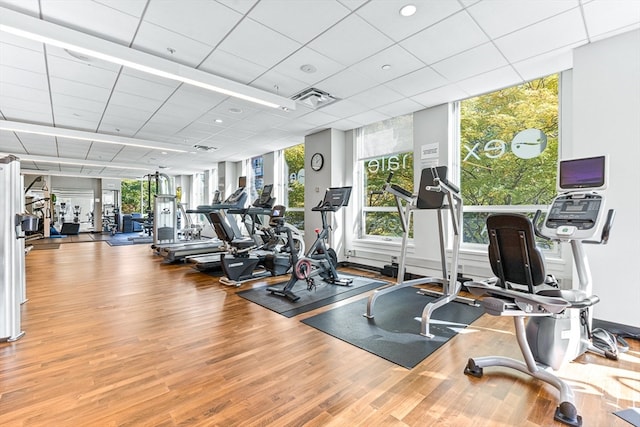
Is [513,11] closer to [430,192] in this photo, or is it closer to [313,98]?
[430,192]

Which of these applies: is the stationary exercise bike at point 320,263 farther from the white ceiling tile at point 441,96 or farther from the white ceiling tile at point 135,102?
the white ceiling tile at point 135,102

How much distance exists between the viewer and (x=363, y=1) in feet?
8.27

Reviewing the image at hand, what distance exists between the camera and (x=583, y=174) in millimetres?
2432

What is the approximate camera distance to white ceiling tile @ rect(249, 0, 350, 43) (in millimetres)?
2547

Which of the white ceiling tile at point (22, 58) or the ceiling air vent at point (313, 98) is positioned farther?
the ceiling air vent at point (313, 98)

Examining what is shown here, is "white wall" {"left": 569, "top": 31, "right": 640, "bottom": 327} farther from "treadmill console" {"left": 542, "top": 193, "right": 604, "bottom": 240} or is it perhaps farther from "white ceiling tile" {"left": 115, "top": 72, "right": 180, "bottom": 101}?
"white ceiling tile" {"left": 115, "top": 72, "right": 180, "bottom": 101}

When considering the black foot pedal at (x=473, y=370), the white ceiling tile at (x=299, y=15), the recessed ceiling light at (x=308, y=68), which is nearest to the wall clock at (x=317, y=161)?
the recessed ceiling light at (x=308, y=68)

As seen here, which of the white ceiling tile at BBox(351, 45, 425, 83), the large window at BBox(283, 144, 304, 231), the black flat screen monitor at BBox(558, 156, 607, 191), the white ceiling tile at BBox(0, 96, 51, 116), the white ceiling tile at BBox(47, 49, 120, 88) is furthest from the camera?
the large window at BBox(283, 144, 304, 231)

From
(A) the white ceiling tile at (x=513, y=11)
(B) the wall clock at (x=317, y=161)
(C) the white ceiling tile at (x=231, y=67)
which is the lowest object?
(B) the wall clock at (x=317, y=161)

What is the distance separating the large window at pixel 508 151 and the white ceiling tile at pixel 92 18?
4760 millimetres

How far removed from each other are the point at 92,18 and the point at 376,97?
364cm

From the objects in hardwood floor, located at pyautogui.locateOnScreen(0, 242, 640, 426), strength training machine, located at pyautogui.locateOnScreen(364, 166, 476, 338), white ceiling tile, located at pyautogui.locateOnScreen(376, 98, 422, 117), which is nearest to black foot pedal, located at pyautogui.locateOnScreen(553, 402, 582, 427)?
hardwood floor, located at pyautogui.locateOnScreen(0, 242, 640, 426)

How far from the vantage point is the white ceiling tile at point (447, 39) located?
Answer: 9.21ft

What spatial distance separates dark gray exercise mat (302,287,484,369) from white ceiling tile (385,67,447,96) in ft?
10.1
